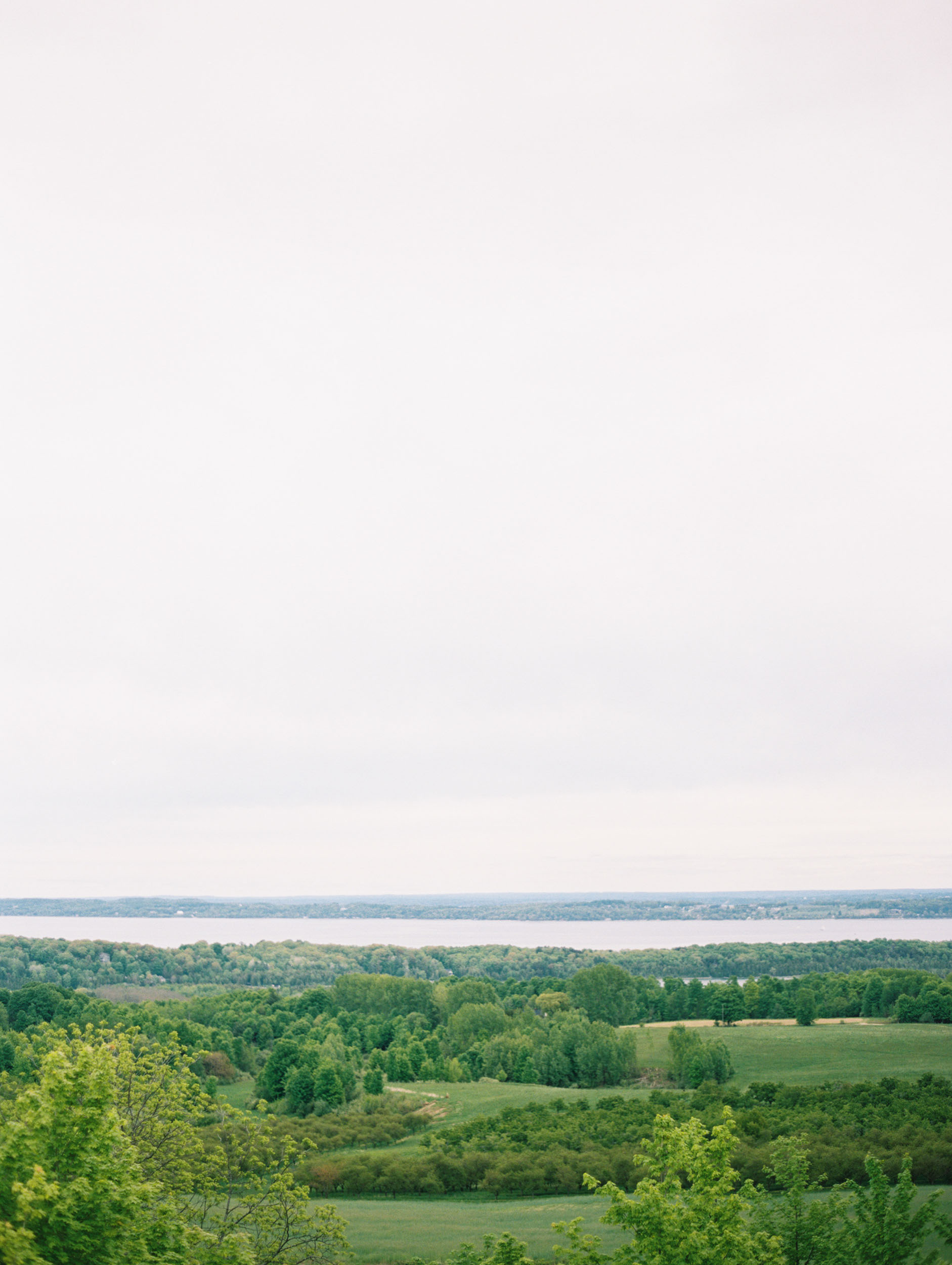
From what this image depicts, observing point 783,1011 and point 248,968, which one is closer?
point 783,1011

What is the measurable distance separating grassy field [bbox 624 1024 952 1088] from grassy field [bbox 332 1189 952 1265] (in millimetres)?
31006

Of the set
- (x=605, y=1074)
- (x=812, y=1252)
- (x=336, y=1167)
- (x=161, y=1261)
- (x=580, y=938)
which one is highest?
(x=161, y=1261)

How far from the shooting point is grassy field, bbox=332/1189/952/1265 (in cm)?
2711

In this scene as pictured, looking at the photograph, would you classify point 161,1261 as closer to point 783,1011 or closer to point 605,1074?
point 605,1074

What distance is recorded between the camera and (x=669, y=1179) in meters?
14.8

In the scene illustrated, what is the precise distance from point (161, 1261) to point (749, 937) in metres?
170

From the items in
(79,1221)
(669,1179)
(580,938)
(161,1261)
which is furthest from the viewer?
(580,938)

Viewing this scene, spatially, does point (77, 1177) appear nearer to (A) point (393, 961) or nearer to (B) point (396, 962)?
(B) point (396, 962)

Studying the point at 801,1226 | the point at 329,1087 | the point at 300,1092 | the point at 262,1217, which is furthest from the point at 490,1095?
the point at 801,1226

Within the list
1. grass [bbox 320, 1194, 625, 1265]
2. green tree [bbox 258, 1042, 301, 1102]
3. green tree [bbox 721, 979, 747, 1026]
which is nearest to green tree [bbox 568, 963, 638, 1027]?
green tree [bbox 721, 979, 747, 1026]

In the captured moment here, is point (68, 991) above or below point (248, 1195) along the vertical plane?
below

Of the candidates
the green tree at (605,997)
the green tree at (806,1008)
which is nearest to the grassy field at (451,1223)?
the green tree at (806,1008)

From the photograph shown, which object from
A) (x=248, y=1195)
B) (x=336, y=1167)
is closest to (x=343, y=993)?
(x=336, y=1167)

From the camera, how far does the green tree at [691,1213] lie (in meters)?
13.7
